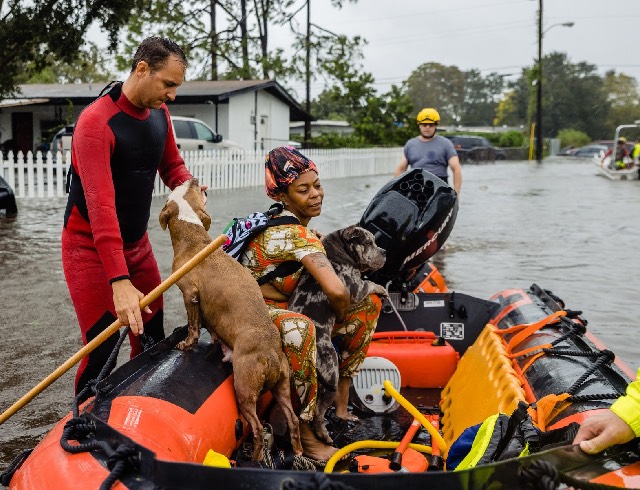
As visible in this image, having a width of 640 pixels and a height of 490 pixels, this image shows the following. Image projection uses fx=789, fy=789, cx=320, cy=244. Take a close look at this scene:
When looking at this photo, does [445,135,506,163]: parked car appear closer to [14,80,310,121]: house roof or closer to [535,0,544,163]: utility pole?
[535,0,544,163]: utility pole

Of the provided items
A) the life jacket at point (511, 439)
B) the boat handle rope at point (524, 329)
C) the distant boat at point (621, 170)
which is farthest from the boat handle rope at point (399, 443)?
the distant boat at point (621, 170)

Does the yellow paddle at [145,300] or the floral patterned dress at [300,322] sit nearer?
the yellow paddle at [145,300]

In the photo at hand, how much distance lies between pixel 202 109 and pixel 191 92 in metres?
0.98

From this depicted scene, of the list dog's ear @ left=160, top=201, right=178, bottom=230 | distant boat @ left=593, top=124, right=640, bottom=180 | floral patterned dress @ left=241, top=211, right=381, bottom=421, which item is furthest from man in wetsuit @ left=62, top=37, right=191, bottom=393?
distant boat @ left=593, top=124, right=640, bottom=180

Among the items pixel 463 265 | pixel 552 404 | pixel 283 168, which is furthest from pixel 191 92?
pixel 552 404

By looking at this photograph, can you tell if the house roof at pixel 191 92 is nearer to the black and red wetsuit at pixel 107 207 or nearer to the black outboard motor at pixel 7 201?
the black outboard motor at pixel 7 201

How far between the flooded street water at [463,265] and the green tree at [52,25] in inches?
123

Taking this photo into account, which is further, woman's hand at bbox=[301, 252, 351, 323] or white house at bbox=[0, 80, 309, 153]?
white house at bbox=[0, 80, 309, 153]

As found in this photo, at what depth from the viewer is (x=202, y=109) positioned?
3061 cm

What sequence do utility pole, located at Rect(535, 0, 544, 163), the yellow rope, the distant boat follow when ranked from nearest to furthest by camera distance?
the yellow rope → the distant boat → utility pole, located at Rect(535, 0, 544, 163)

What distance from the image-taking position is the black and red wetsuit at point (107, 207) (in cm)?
323

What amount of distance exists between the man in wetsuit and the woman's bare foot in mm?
916

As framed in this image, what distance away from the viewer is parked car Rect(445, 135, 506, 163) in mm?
46750

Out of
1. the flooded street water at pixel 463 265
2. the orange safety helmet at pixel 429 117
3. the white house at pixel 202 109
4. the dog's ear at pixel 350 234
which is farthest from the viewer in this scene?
the white house at pixel 202 109
